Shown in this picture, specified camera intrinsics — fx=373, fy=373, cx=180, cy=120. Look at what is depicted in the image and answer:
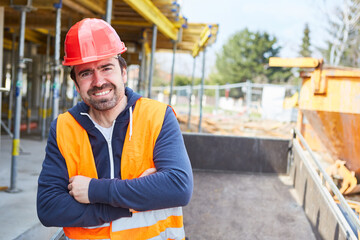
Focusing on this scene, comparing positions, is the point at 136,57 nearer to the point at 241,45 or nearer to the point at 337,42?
the point at 337,42

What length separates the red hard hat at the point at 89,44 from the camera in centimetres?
182

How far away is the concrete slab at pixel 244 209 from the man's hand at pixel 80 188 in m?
2.53

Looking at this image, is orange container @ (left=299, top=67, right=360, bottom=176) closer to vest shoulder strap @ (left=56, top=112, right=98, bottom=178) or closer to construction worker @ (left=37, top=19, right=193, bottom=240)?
construction worker @ (left=37, top=19, right=193, bottom=240)

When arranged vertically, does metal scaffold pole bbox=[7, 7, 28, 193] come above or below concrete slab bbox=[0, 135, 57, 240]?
above

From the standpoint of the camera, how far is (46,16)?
888cm

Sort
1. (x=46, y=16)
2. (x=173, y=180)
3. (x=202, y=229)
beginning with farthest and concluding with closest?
(x=46, y=16)
(x=202, y=229)
(x=173, y=180)

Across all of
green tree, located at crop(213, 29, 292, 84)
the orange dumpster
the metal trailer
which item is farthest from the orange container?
green tree, located at crop(213, 29, 292, 84)

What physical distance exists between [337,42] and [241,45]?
82.4 ft

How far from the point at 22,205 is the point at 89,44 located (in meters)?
2.91

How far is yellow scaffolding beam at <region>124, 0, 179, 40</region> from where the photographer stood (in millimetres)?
5758

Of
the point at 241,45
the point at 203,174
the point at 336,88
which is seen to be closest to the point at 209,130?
the point at 203,174

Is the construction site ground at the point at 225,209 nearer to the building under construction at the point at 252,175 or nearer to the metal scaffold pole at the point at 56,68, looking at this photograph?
the building under construction at the point at 252,175

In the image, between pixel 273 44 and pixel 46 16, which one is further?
pixel 273 44

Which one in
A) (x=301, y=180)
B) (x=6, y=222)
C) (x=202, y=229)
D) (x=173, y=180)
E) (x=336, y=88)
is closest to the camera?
(x=173, y=180)
